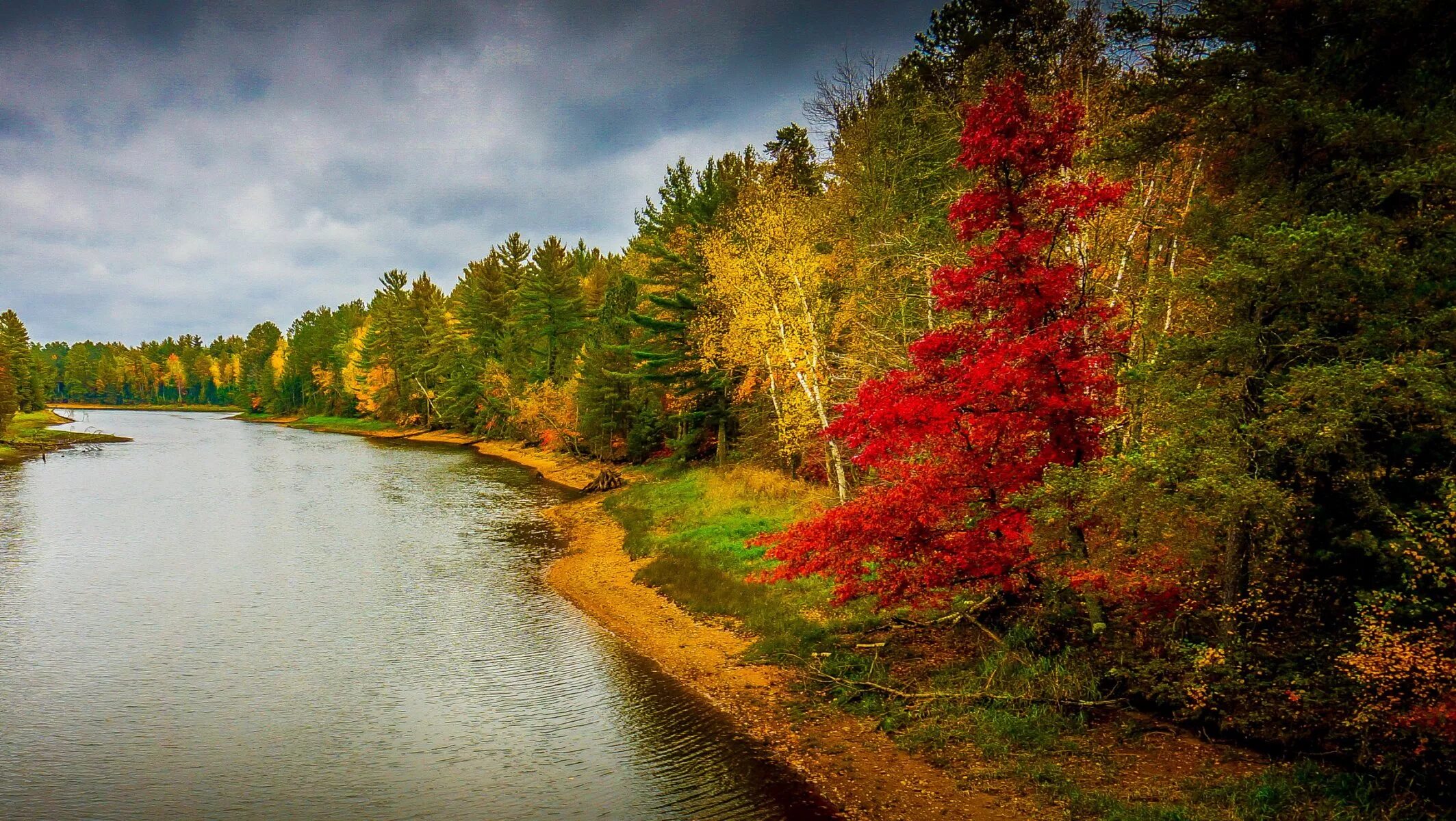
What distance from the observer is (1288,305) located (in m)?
8.23

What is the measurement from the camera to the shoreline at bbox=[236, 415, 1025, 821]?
9.58 meters

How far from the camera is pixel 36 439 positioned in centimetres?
6231

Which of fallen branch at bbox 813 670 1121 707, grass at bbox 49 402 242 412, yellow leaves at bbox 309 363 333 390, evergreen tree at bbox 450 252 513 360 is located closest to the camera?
fallen branch at bbox 813 670 1121 707

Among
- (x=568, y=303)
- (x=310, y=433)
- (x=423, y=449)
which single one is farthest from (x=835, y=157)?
(x=310, y=433)

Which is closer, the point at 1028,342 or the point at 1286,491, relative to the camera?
the point at 1286,491

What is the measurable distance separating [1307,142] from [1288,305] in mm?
1884

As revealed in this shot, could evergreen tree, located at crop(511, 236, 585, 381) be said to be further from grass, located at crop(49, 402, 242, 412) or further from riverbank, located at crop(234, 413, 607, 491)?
grass, located at crop(49, 402, 242, 412)

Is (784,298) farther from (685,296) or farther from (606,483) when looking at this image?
(606,483)

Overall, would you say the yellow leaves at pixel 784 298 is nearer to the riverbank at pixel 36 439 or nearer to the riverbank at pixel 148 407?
the riverbank at pixel 36 439

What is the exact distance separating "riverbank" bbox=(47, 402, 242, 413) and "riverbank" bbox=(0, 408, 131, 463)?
212 ft

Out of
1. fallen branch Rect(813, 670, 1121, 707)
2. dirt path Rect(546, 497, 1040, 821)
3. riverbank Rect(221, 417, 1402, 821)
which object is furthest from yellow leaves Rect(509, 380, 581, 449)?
fallen branch Rect(813, 670, 1121, 707)

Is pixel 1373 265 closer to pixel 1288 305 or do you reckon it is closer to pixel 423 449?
pixel 1288 305

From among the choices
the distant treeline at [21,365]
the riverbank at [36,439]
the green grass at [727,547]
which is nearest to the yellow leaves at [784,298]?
the green grass at [727,547]

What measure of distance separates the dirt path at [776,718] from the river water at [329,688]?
1.61ft
